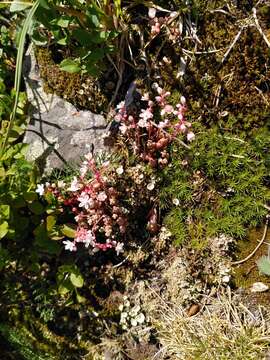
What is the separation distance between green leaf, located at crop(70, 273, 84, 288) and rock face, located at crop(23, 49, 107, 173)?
84cm

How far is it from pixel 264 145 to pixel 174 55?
90 cm

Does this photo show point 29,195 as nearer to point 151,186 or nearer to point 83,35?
point 151,186

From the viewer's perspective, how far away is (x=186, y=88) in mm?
3688

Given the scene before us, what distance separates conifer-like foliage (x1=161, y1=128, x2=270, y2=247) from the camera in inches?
140

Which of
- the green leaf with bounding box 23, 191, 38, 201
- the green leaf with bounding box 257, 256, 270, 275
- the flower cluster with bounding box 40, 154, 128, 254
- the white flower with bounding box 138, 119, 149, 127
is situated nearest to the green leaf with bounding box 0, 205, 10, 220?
the green leaf with bounding box 23, 191, 38, 201

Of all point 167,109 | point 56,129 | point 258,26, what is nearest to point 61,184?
point 56,129

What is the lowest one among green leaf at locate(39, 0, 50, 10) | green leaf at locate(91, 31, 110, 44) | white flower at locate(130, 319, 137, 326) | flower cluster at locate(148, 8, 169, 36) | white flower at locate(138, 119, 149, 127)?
white flower at locate(130, 319, 137, 326)

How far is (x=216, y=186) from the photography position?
367 cm

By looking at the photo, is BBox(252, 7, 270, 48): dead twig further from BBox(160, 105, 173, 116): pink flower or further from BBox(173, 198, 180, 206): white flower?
BBox(173, 198, 180, 206): white flower

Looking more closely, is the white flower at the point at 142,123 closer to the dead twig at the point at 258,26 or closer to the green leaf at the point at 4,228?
the dead twig at the point at 258,26

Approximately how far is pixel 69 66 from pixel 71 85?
47cm

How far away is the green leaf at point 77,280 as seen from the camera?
143 inches

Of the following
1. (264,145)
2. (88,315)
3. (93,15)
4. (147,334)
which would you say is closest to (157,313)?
(147,334)

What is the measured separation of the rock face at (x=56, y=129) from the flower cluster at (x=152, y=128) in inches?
10.4
